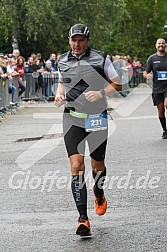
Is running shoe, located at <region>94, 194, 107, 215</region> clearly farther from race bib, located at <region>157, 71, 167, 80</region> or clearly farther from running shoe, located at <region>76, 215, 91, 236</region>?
race bib, located at <region>157, 71, 167, 80</region>

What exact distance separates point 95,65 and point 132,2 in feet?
180

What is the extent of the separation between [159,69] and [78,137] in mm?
8130

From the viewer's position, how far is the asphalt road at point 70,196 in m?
7.59

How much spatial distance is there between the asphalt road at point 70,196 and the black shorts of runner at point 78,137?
2.49 ft

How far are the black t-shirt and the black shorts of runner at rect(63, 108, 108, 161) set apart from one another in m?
7.84

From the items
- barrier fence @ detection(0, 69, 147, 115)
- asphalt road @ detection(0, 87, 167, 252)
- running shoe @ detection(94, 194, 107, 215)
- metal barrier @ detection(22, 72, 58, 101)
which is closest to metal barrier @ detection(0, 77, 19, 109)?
barrier fence @ detection(0, 69, 147, 115)

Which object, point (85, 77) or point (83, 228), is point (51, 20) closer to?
point (85, 77)

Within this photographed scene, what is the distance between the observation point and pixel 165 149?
14.5 metres

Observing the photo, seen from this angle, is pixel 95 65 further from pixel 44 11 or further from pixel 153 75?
pixel 44 11

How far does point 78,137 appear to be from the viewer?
8.11 metres

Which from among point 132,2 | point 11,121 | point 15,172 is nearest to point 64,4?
point 132,2

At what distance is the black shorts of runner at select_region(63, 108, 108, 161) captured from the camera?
810cm

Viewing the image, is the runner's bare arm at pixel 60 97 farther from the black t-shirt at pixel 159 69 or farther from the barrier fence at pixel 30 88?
the barrier fence at pixel 30 88

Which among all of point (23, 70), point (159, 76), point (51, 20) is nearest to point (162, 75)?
point (159, 76)
